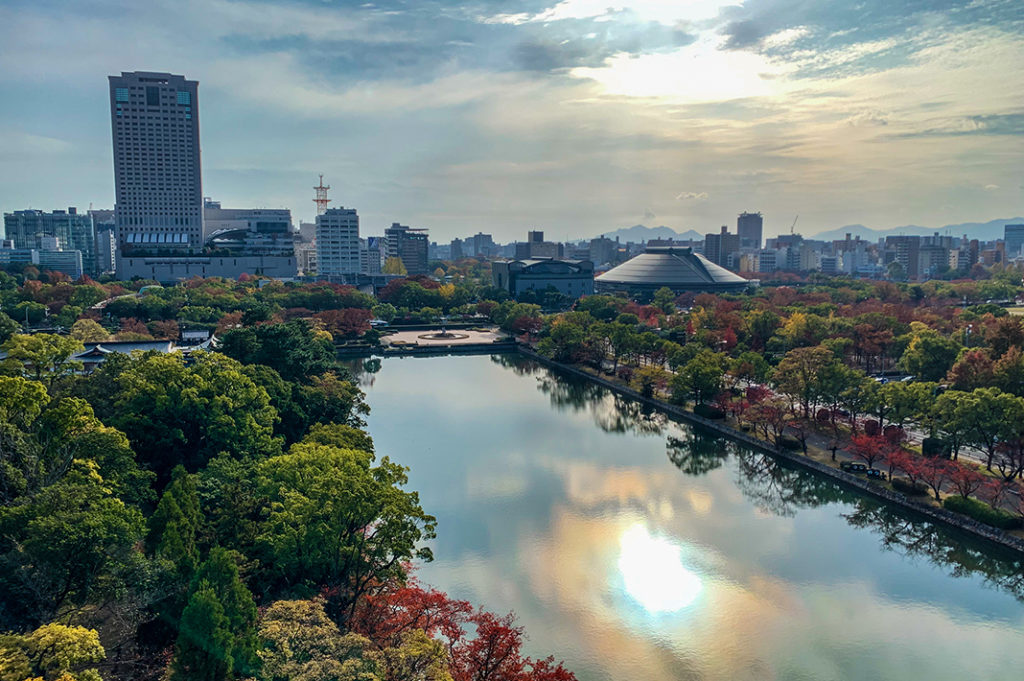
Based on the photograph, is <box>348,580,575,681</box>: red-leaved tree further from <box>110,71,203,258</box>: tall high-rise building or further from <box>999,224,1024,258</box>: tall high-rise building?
<box>999,224,1024,258</box>: tall high-rise building

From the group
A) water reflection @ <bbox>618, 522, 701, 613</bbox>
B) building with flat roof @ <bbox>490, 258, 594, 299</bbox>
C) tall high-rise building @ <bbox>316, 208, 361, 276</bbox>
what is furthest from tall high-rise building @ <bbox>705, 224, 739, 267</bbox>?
water reflection @ <bbox>618, 522, 701, 613</bbox>

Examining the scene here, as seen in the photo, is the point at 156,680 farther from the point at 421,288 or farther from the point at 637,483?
the point at 421,288

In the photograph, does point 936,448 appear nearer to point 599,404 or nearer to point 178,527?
point 599,404

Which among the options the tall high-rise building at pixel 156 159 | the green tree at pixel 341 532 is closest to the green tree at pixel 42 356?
the green tree at pixel 341 532

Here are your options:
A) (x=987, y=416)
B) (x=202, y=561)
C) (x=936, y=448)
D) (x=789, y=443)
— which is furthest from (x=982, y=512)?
(x=202, y=561)

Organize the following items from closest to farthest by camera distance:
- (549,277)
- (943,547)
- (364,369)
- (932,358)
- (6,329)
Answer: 1. (943,547)
2. (932,358)
3. (6,329)
4. (364,369)
5. (549,277)
